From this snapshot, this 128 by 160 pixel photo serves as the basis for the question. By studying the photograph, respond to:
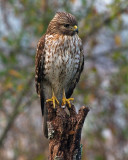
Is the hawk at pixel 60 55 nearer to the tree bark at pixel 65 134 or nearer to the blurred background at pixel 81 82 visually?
the tree bark at pixel 65 134

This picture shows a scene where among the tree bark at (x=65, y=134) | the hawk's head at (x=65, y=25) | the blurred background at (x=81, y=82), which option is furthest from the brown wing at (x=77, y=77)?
the blurred background at (x=81, y=82)

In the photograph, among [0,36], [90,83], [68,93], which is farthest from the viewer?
[90,83]

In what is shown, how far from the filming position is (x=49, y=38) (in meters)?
4.42

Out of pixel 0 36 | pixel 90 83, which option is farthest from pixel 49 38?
pixel 90 83

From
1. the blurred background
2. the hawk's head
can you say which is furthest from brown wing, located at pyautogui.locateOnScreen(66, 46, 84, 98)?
the blurred background

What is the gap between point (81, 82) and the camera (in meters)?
7.42

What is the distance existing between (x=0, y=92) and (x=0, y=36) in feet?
3.62

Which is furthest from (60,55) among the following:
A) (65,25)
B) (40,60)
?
(65,25)

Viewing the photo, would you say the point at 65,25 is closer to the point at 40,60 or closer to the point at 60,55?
the point at 60,55

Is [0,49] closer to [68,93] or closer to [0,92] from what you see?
[0,92]

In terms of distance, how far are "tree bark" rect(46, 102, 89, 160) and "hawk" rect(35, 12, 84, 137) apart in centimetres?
68

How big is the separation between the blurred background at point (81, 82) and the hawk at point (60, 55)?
6.75ft

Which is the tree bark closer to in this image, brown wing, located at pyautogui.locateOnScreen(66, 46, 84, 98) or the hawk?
the hawk

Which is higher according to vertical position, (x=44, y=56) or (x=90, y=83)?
(x=90, y=83)
